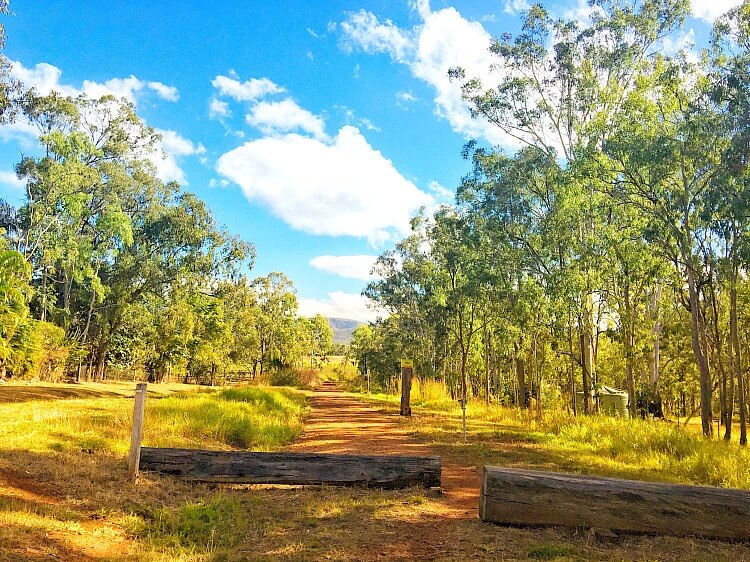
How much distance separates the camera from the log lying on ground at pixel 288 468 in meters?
6.80

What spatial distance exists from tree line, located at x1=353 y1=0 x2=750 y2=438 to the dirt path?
376 cm

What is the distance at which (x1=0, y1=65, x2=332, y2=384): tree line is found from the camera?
88.9ft

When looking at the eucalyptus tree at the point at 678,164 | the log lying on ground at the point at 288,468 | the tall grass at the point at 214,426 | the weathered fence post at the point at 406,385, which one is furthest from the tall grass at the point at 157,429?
the eucalyptus tree at the point at 678,164

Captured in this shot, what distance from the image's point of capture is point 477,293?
18.3 m

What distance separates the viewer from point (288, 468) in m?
6.89

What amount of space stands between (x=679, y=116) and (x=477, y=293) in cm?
835

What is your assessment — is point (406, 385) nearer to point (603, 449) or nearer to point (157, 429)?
point (603, 449)

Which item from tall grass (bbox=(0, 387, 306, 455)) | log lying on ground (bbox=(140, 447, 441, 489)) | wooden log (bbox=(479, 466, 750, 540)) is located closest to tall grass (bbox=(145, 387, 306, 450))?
tall grass (bbox=(0, 387, 306, 455))

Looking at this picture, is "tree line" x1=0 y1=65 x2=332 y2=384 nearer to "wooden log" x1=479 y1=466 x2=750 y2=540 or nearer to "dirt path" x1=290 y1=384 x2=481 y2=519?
"dirt path" x1=290 y1=384 x2=481 y2=519

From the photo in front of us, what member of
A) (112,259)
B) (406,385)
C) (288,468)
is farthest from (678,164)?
(112,259)

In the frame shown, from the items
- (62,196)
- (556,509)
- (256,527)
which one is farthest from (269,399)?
(62,196)

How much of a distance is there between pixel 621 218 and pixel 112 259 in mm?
30867

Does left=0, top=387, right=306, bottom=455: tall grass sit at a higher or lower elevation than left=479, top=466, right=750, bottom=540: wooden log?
lower

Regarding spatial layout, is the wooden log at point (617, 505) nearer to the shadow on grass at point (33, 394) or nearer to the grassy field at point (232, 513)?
the grassy field at point (232, 513)
